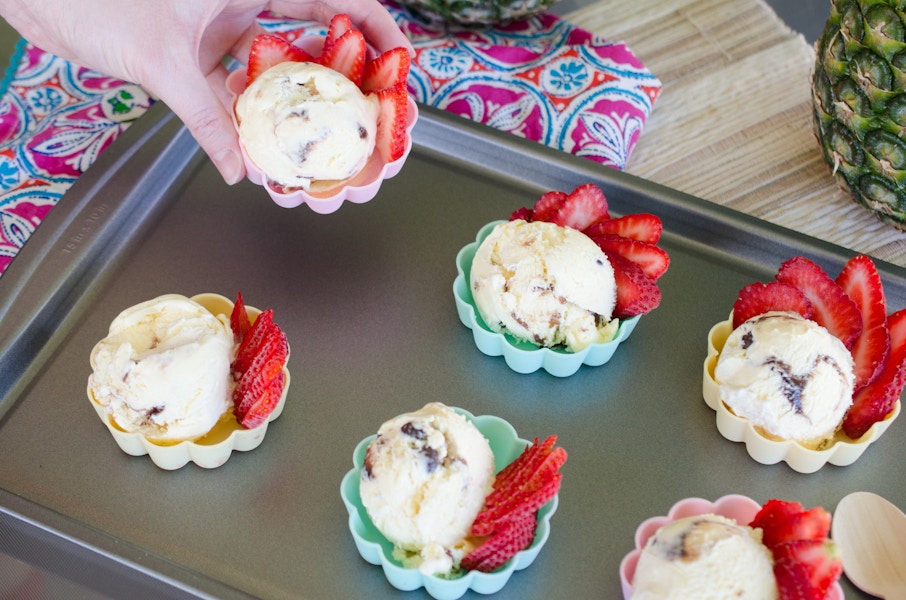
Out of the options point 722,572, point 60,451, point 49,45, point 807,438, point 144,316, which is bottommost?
point 807,438

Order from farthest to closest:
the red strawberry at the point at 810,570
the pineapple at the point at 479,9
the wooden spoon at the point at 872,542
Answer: the pineapple at the point at 479,9, the wooden spoon at the point at 872,542, the red strawberry at the point at 810,570

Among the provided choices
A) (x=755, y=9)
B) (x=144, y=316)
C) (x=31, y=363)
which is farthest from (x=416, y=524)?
(x=755, y=9)

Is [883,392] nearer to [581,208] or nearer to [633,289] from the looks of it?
[633,289]

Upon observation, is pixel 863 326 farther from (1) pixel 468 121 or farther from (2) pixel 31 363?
(2) pixel 31 363

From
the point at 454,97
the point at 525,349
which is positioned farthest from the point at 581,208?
the point at 454,97

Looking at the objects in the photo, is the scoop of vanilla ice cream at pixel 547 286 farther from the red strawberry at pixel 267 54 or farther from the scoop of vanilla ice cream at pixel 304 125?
the red strawberry at pixel 267 54

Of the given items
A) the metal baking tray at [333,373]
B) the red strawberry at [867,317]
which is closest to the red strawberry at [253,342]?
the metal baking tray at [333,373]

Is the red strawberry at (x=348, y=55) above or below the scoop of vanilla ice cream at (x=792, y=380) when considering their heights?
above
